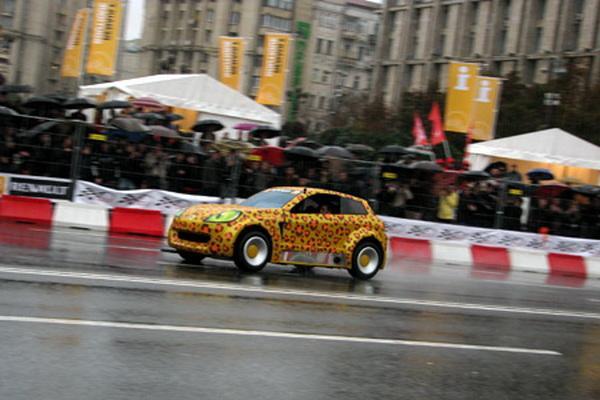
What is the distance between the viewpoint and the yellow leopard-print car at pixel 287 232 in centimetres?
1361

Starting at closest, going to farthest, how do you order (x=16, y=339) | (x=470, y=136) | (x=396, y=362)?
(x=16, y=339) < (x=396, y=362) < (x=470, y=136)

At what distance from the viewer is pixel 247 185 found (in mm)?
20422

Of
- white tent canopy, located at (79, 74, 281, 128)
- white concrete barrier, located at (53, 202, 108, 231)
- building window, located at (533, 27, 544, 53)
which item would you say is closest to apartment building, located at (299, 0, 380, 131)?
building window, located at (533, 27, 544, 53)

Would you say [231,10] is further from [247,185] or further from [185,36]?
[247,185]

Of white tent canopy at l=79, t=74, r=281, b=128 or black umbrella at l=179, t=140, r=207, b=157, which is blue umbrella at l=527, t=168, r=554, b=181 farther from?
black umbrella at l=179, t=140, r=207, b=157

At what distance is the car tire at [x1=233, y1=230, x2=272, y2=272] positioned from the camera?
13.7m

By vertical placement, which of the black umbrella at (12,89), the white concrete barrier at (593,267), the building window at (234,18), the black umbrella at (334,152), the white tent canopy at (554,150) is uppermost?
the building window at (234,18)

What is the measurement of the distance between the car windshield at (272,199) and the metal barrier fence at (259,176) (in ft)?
17.4

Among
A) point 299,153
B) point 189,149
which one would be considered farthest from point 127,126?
point 299,153

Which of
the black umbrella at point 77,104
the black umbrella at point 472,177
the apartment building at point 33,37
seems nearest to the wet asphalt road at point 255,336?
the black umbrella at point 77,104

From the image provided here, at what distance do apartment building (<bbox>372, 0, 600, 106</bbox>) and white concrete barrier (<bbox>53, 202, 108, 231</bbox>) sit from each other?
56.9 metres

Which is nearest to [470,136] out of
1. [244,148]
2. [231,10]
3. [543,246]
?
[543,246]

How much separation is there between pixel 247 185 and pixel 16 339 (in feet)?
44.2

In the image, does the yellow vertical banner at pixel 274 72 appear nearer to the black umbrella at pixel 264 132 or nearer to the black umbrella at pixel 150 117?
the black umbrella at pixel 264 132
